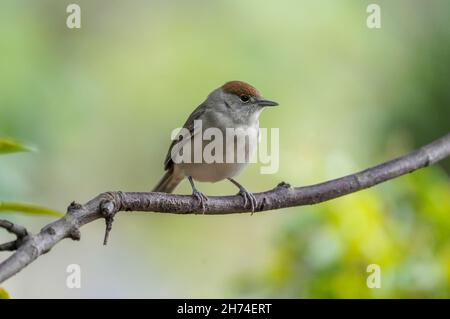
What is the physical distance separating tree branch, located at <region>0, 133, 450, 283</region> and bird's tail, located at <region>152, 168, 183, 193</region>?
117 centimetres

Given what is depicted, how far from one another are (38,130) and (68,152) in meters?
0.48

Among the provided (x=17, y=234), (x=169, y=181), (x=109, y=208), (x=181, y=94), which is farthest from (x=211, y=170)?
(x=181, y=94)

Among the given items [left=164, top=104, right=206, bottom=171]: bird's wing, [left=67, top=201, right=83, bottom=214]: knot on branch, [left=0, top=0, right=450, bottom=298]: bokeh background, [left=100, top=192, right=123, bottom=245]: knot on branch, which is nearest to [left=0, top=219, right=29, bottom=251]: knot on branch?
[left=67, top=201, right=83, bottom=214]: knot on branch

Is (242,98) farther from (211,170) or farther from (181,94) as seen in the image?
(181,94)

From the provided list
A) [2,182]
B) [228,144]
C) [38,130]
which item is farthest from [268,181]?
[2,182]

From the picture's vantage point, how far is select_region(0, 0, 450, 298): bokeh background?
4953 mm

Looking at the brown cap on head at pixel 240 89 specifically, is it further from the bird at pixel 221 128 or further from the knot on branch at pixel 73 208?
the knot on branch at pixel 73 208

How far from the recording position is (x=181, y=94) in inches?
215

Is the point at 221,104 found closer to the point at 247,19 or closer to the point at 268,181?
the point at 268,181

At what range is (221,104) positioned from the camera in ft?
10.8

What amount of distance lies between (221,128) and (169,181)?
44 centimetres

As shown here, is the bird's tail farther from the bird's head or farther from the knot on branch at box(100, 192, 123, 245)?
the knot on branch at box(100, 192, 123, 245)

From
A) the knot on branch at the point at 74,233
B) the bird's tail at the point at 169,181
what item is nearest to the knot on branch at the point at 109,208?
the knot on branch at the point at 74,233

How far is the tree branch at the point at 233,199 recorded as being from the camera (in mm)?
1501
